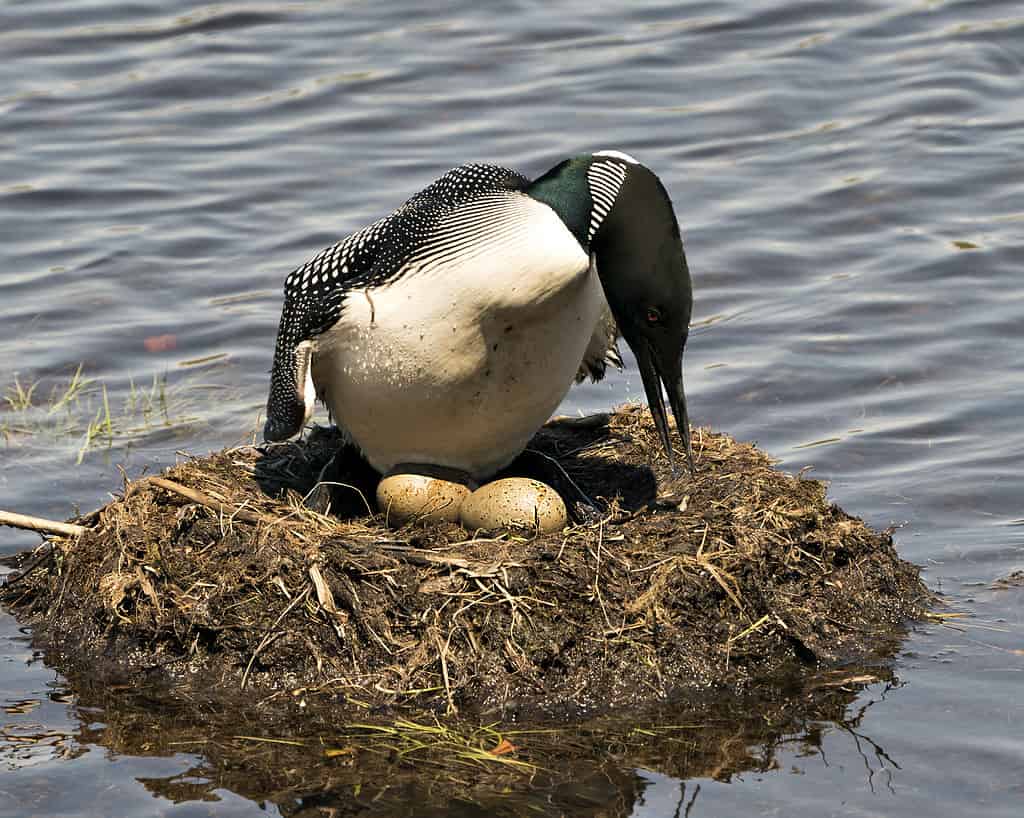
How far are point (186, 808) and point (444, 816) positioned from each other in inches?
29.9

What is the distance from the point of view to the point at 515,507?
19.7ft

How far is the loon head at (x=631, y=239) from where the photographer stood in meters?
5.76

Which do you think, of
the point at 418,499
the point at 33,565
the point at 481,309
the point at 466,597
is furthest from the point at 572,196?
the point at 33,565

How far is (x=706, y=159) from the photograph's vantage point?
12633 millimetres

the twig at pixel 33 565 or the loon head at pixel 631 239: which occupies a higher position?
the loon head at pixel 631 239

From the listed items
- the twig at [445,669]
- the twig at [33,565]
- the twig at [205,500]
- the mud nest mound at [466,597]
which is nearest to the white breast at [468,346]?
the mud nest mound at [466,597]

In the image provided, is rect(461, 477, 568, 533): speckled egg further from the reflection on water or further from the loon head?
the reflection on water

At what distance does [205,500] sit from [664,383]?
5.58ft

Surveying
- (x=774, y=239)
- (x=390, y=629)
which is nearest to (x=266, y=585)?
(x=390, y=629)

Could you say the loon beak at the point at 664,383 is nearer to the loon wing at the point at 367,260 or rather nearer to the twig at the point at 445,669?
the loon wing at the point at 367,260

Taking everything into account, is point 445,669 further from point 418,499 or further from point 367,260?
point 367,260

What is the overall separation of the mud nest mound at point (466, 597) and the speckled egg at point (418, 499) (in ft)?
0.25

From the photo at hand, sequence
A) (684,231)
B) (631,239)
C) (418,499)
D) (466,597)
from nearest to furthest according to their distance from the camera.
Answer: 1. (466,597)
2. (631,239)
3. (418,499)
4. (684,231)

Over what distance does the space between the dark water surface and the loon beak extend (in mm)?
1133
